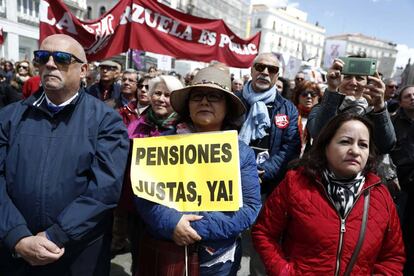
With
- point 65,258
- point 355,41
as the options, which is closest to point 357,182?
point 65,258

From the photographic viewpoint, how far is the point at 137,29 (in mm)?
4211

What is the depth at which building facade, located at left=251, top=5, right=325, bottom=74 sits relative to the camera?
3248 inches

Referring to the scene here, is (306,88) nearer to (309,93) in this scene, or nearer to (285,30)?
(309,93)

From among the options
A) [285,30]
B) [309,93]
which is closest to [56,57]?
[309,93]

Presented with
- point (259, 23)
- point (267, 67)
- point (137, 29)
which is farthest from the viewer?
point (259, 23)

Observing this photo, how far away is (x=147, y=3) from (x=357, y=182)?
3447 millimetres

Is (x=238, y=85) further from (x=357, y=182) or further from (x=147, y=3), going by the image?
(x=357, y=182)

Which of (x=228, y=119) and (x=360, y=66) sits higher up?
(x=360, y=66)

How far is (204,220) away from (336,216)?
0.71 metres

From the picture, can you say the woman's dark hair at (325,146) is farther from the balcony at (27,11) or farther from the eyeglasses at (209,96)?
the balcony at (27,11)

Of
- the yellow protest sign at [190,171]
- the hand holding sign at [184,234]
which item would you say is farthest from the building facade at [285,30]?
the hand holding sign at [184,234]

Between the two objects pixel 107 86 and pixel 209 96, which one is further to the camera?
pixel 107 86

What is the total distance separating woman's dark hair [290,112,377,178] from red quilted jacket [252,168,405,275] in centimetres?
6

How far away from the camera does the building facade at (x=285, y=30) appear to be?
82500mm
